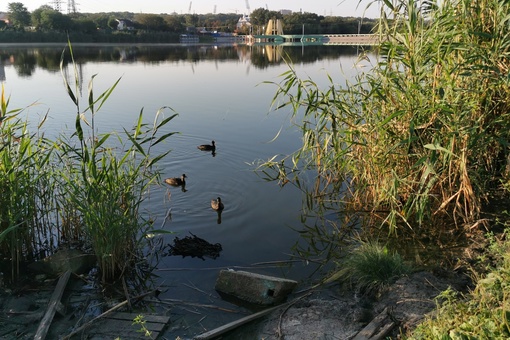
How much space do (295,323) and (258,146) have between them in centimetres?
771

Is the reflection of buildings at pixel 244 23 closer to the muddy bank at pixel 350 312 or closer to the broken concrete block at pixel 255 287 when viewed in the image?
the broken concrete block at pixel 255 287

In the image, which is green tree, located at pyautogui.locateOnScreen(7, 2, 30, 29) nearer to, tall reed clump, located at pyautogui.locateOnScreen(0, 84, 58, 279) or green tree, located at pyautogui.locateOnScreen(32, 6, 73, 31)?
green tree, located at pyautogui.locateOnScreen(32, 6, 73, 31)

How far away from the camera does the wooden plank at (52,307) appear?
14.2 feet

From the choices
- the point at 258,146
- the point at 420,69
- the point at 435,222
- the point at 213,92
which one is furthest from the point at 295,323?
the point at 213,92

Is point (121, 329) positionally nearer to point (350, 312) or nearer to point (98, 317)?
point (98, 317)

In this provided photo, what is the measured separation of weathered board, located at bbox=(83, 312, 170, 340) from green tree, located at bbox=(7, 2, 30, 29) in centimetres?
8883

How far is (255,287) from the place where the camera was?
16.7ft

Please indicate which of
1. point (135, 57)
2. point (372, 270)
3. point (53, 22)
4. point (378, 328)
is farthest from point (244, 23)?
point (378, 328)

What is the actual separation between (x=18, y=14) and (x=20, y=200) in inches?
3587

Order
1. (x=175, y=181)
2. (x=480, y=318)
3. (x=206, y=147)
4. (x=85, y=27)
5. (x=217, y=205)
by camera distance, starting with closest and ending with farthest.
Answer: (x=480, y=318), (x=217, y=205), (x=175, y=181), (x=206, y=147), (x=85, y=27)

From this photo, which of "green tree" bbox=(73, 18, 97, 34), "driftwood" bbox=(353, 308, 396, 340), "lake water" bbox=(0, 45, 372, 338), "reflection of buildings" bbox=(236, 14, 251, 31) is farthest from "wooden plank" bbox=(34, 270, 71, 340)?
"reflection of buildings" bbox=(236, 14, 251, 31)

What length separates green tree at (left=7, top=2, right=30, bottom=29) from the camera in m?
82.5

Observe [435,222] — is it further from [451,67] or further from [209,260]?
[209,260]

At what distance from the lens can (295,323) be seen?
4516 mm
